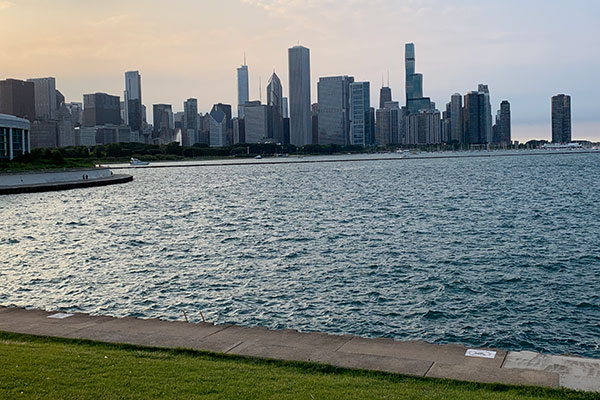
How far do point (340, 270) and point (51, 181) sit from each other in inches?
3220

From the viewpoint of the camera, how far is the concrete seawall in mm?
83812

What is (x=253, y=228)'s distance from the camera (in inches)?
1816

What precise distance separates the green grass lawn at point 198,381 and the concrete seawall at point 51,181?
7719 centimetres

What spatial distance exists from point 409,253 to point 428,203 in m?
33.7

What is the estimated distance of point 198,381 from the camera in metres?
10.1

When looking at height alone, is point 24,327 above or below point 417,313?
above

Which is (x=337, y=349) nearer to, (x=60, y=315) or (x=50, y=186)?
(x=60, y=315)

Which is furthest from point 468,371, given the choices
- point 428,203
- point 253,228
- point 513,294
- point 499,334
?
point 428,203

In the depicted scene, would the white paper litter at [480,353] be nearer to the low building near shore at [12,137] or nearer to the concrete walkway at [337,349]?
the concrete walkway at [337,349]

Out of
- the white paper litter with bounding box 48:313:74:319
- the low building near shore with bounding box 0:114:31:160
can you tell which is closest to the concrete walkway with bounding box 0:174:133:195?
the low building near shore with bounding box 0:114:31:160

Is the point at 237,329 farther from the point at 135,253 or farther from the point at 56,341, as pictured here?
the point at 135,253

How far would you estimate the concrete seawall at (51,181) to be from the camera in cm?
8381

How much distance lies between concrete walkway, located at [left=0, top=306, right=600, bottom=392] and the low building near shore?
11408cm

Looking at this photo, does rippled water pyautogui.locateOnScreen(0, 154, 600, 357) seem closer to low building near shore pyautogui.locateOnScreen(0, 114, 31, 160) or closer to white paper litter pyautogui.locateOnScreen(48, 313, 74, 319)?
white paper litter pyautogui.locateOnScreen(48, 313, 74, 319)
